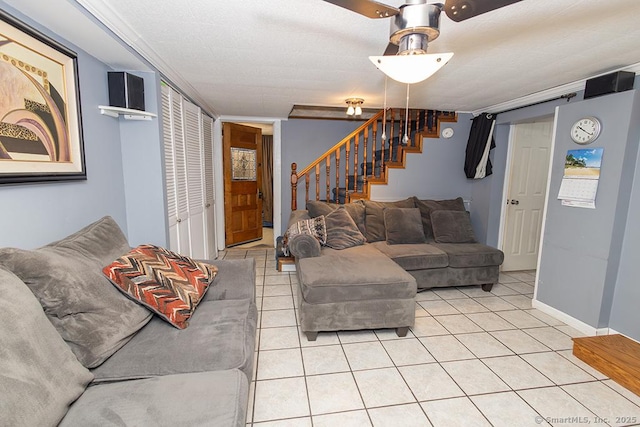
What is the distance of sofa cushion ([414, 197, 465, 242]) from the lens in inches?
146

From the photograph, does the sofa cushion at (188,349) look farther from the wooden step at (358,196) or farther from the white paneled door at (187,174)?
the wooden step at (358,196)

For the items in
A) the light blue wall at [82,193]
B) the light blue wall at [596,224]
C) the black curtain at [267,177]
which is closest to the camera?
the light blue wall at [82,193]

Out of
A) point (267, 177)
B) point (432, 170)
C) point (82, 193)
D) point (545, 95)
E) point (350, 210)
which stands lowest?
point (350, 210)

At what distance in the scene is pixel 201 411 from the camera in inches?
39.3

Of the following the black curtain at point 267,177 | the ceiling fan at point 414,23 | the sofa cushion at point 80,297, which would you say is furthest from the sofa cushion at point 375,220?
the black curtain at point 267,177

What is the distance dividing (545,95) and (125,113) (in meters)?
3.80

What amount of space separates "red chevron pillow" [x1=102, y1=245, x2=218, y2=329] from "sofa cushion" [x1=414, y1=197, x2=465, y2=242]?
2.82 meters

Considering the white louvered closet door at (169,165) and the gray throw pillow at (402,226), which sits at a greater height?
the white louvered closet door at (169,165)

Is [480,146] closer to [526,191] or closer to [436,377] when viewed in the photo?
[526,191]

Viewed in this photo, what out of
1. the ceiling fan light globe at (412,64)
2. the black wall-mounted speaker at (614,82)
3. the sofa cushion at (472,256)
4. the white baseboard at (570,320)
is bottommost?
the white baseboard at (570,320)

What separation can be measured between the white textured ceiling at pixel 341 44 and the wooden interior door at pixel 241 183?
168 cm

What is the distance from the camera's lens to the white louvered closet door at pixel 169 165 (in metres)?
2.47

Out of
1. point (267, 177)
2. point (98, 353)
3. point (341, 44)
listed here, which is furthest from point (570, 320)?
point (267, 177)

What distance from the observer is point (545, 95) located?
9.63 ft
